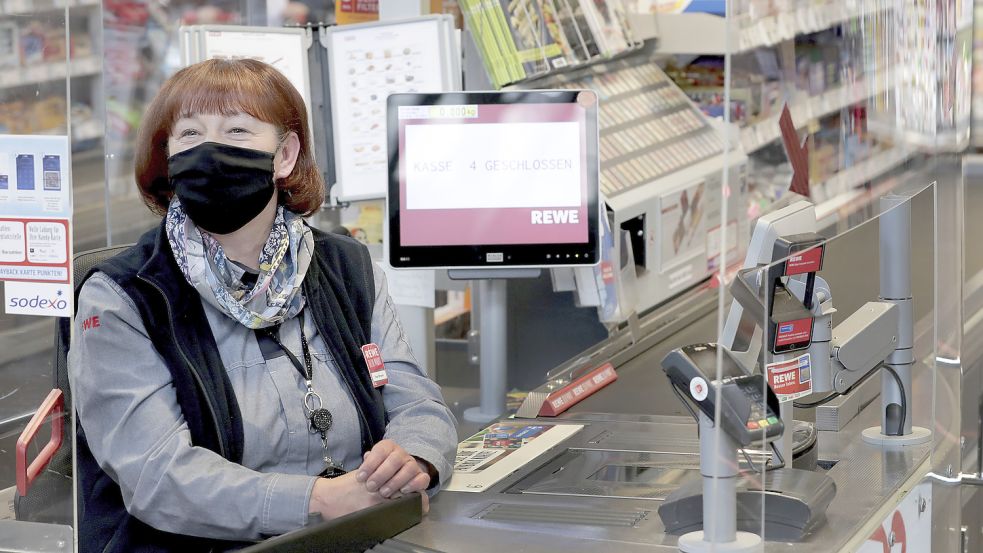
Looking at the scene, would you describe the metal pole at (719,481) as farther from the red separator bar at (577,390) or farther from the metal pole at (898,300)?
the red separator bar at (577,390)

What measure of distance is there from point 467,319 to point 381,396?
2747mm

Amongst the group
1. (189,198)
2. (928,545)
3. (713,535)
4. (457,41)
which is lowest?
(928,545)

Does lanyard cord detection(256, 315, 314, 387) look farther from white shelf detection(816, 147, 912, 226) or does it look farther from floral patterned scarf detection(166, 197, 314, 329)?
white shelf detection(816, 147, 912, 226)

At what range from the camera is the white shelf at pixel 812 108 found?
2.05 m

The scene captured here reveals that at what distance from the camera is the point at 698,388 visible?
1.72 metres

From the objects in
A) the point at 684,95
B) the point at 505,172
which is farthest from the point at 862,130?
the point at 684,95

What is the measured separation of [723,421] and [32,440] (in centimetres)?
93

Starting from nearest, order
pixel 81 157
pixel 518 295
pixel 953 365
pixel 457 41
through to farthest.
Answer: pixel 81 157
pixel 953 365
pixel 457 41
pixel 518 295

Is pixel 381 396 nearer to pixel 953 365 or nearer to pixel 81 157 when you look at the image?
pixel 81 157

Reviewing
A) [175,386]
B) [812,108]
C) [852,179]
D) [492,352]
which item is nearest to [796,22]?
[812,108]

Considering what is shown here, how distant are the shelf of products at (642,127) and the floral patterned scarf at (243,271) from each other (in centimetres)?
162

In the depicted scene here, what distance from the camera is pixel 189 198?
222 cm

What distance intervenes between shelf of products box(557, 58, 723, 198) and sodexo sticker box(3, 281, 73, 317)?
2.33 metres

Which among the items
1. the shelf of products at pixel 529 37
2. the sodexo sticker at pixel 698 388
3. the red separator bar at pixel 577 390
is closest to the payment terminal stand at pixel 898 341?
the red separator bar at pixel 577 390
